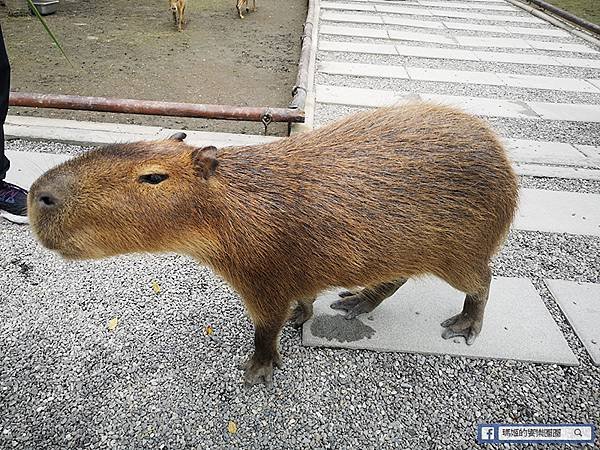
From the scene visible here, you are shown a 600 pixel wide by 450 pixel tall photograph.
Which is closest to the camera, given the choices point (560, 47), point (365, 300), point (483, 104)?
point (365, 300)

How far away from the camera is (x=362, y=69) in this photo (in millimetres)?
6207

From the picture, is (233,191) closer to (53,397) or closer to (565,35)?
(53,397)

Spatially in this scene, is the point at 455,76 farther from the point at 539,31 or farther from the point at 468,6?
the point at 468,6

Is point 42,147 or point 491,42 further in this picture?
point 491,42

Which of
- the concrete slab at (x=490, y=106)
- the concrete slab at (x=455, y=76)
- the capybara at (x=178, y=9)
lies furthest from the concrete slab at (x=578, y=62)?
the capybara at (x=178, y=9)

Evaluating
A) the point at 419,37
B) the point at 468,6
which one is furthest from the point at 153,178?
the point at 468,6

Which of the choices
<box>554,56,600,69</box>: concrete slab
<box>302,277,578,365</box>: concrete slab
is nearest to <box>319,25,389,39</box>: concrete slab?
<box>554,56,600,69</box>: concrete slab

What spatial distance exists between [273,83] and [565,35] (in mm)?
6041

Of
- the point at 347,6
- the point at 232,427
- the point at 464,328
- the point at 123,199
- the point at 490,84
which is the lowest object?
the point at 232,427

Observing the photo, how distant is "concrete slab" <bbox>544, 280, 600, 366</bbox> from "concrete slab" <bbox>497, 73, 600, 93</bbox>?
4064mm

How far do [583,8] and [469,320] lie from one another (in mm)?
12141

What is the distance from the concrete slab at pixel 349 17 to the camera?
888 centimetres

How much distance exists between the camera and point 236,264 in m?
1.75

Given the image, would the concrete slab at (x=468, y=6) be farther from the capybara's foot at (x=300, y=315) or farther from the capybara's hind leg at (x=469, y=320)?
the capybara's foot at (x=300, y=315)
